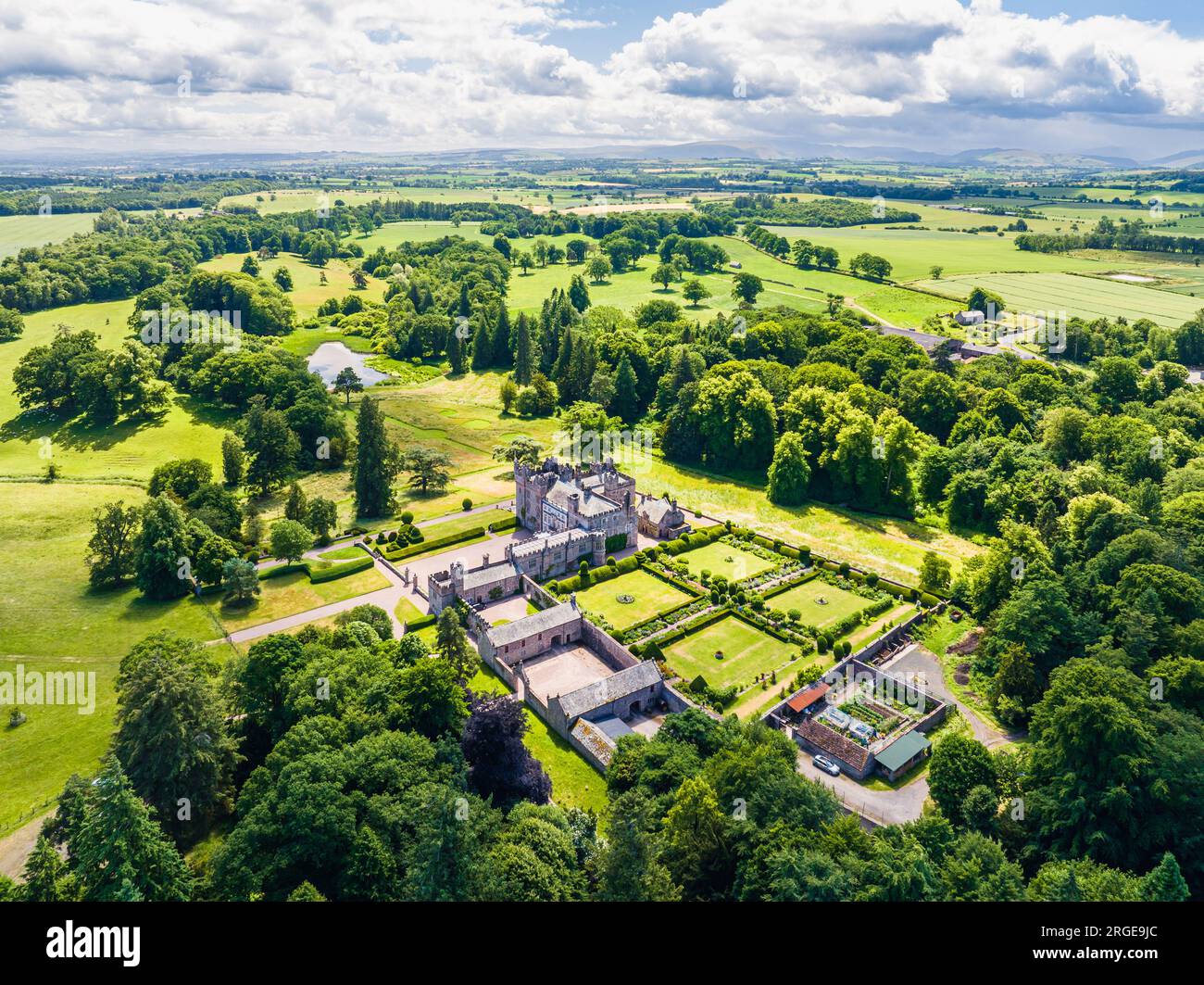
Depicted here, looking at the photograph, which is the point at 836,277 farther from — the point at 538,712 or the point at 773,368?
the point at 538,712

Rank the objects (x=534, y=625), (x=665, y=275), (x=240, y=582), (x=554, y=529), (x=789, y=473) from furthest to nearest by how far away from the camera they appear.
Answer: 1. (x=665, y=275)
2. (x=789, y=473)
3. (x=554, y=529)
4. (x=240, y=582)
5. (x=534, y=625)

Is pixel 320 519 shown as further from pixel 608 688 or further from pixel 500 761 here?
pixel 500 761

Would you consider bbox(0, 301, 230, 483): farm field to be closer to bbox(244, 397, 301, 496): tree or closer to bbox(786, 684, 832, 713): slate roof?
bbox(244, 397, 301, 496): tree

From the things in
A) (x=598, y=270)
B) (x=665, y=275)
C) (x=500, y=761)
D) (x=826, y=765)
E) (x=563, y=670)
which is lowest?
(x=826, y=765)

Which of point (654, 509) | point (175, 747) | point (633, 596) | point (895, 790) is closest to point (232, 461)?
point (654, 509)

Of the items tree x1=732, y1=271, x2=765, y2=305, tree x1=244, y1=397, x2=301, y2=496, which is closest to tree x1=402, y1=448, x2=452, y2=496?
tree x1=244, y1=397, x2=301, y2=496

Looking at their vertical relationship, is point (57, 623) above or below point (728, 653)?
above
